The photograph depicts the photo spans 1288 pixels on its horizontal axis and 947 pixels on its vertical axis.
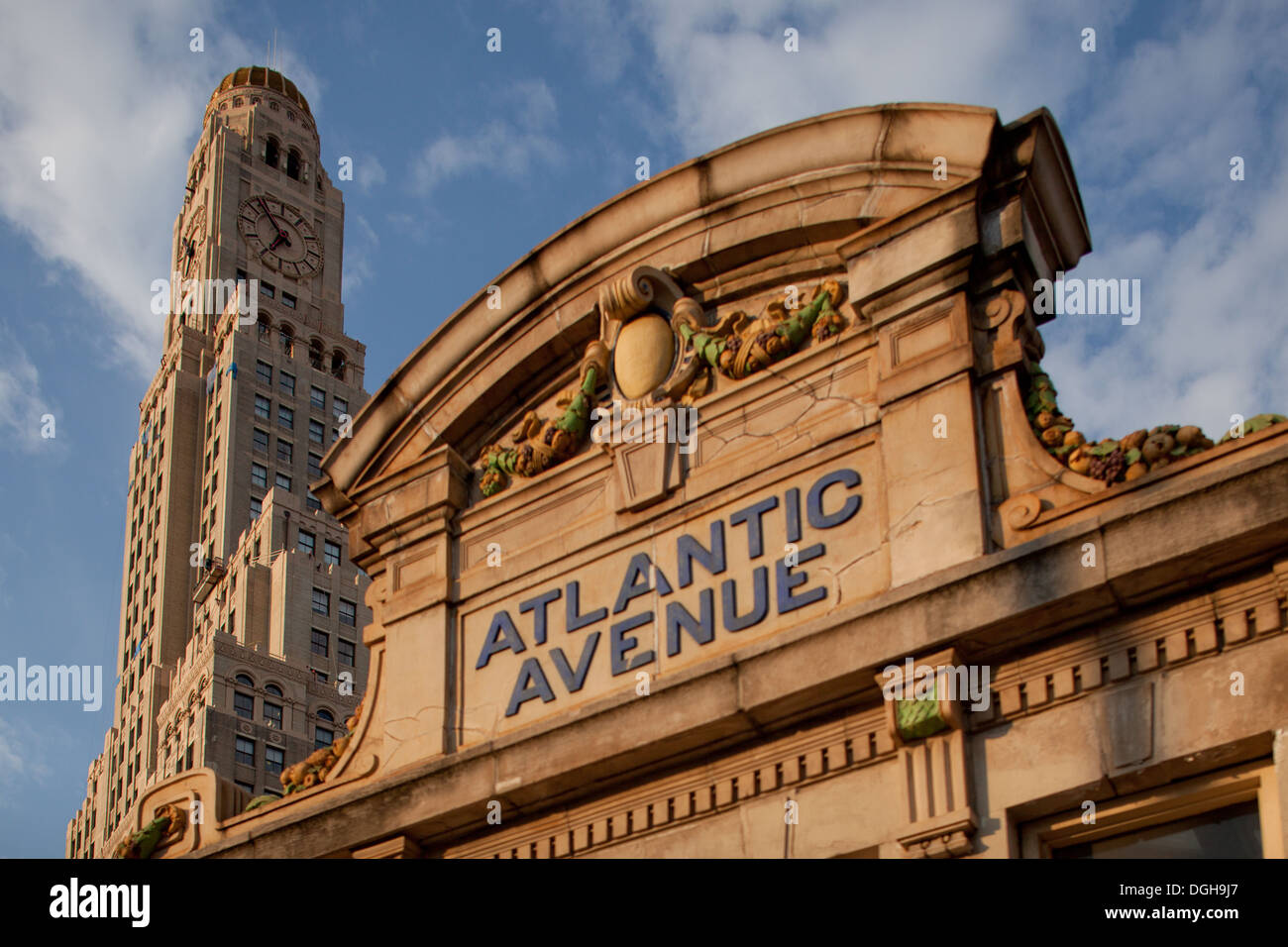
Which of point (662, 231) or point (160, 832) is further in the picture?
point (160, 832)

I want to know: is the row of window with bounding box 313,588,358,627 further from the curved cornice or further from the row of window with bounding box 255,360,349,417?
the curved cornice

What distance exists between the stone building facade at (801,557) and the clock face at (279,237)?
110 m

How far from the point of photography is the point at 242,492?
115500 mm

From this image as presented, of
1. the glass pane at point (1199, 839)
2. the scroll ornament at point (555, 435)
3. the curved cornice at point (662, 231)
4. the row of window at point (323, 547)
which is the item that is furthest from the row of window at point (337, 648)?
the glass pane at point (1199, 839)

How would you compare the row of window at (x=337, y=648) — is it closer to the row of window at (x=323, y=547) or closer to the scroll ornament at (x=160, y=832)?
the row of window at (x=323, y=547)

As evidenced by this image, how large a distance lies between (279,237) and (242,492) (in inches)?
880

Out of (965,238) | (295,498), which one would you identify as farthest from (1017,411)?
(295,498)

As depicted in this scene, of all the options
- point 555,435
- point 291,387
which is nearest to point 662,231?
point 555,435

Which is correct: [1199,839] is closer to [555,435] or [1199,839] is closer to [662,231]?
[555,435]

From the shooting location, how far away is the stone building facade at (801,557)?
48.8 feet

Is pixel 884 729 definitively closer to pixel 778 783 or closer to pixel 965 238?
pixel 778 783

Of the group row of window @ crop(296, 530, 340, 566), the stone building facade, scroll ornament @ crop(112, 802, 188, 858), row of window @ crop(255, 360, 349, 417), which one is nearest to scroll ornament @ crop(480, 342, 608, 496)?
the stone building facade
